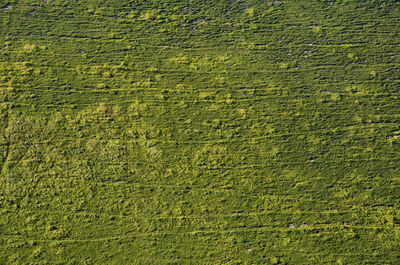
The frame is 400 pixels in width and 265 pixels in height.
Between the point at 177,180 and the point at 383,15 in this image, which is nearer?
the point at 177,180

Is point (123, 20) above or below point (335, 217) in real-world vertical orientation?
above

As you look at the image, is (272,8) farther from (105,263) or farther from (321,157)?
(105,263)

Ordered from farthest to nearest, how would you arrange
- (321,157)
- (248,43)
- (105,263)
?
(248,43) < (321,157) < (105,263)

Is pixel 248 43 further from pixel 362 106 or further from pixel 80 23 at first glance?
pixel 80 23

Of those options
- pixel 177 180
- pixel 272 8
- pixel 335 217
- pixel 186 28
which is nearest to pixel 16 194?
pixel 177 180

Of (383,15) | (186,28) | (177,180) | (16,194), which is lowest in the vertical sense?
(177,180)

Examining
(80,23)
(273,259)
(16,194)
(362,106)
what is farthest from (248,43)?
(16,194)

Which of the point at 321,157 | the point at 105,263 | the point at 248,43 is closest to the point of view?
the point at 105,263
